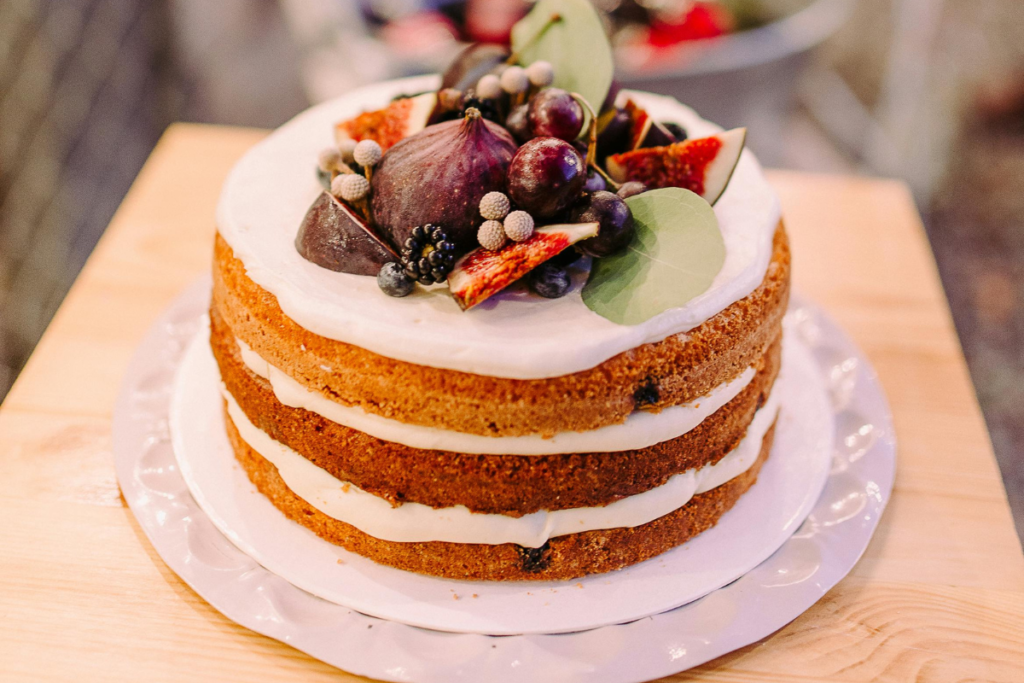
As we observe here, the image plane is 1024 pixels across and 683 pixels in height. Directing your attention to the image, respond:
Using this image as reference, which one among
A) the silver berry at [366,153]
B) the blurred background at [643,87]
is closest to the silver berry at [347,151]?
the silver berry at [366,153]

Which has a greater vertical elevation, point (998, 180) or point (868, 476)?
point (868, 476)

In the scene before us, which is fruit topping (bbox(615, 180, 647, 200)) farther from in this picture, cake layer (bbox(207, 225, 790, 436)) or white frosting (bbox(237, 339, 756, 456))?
white frosting (bbox(237, 339, 756, 456))

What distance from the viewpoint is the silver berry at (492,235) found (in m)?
1.80

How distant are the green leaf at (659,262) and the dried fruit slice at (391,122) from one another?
64 cm

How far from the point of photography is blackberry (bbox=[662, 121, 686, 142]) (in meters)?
2.32

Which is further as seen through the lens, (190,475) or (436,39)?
(436,39)

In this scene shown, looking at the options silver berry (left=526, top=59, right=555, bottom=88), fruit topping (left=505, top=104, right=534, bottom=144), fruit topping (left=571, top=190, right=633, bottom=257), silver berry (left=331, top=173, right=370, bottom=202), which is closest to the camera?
fruit topping (left=571, top=190, right=633, bottom=257)

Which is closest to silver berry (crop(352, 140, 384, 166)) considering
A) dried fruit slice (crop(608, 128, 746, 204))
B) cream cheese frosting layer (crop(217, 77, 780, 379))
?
cream cheese frosting layer (crop(217, 77, 780, 379))

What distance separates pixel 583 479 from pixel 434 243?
609 mm

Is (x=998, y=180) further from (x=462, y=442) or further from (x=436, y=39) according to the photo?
(x=462, y=442)

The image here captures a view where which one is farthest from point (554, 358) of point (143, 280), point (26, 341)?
point (26, 341)

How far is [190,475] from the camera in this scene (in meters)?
2.18

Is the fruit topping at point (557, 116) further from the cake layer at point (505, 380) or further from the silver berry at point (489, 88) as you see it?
the cake layer at point (505, 380)

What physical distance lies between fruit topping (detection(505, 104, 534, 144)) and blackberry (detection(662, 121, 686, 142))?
0.45m
